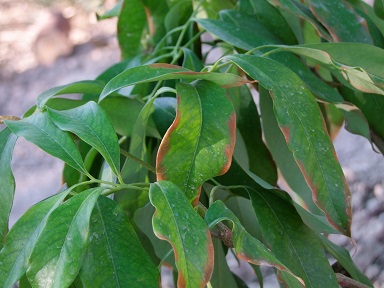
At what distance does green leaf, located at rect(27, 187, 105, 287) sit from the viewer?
0.40 meters

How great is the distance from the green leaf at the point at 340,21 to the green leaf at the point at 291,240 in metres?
0.18

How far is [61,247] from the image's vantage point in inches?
16.0

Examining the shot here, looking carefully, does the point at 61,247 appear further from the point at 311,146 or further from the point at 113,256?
the point at 311,146

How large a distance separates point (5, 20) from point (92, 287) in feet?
11.4

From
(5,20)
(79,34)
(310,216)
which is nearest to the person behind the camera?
(310,216)

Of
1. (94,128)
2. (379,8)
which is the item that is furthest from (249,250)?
(379,8)

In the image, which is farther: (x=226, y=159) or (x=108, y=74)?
(x=108, y=74)

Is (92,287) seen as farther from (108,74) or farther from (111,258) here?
(108,74)

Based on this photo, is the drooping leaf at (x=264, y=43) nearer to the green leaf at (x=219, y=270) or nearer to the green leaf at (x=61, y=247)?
the green leaf at (x=219, y=270)

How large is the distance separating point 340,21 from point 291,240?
0.23 metres

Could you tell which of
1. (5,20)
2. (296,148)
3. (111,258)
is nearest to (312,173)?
(296,148)

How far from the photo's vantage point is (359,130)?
66 cm

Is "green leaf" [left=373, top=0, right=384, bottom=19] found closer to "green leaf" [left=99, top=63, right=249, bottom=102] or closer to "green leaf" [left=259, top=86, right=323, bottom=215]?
"green leaf" [left=259, top=86, right=323, bottom=215]

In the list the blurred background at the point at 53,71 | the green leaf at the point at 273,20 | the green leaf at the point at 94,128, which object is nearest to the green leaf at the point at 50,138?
the green leaf at the point at 94,128
